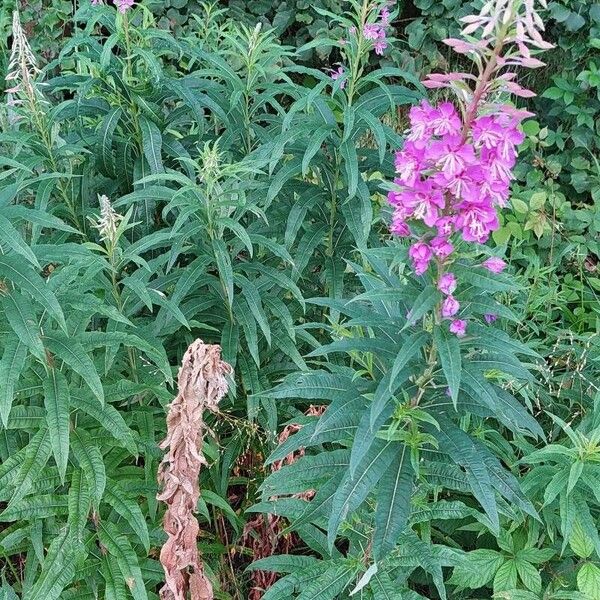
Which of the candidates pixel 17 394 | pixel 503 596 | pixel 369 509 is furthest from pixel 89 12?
pixel 503 596

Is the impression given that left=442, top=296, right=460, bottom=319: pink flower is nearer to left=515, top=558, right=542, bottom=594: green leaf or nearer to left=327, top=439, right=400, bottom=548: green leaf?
left=327, top=439, right=400, bottom=548: green leaf

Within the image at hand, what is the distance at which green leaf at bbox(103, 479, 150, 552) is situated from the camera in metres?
2.13

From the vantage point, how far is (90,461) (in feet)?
6.83

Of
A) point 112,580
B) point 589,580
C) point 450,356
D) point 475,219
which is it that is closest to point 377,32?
point 475,219

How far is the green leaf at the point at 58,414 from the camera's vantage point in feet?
6.27

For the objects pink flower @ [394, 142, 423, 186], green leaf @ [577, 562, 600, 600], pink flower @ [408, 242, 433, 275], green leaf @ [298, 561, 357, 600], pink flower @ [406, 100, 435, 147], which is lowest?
green leaf @ [577, 562, 600, 600]

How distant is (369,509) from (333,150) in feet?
4.42

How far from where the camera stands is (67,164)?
8.93 feet

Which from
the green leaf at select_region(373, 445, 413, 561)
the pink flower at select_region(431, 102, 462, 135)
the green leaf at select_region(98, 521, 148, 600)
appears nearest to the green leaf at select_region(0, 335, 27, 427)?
the green leaf at select_region(98, 521, 148, 600)

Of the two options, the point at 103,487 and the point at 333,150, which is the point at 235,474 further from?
the point at 333,150

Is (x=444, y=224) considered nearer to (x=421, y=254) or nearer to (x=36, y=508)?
(x=421, y=254)

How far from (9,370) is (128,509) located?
0.60 meters

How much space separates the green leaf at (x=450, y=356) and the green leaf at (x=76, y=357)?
0.90m

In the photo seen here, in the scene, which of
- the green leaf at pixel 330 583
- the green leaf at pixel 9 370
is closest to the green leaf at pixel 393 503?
the green leaf at pixel 330 583
